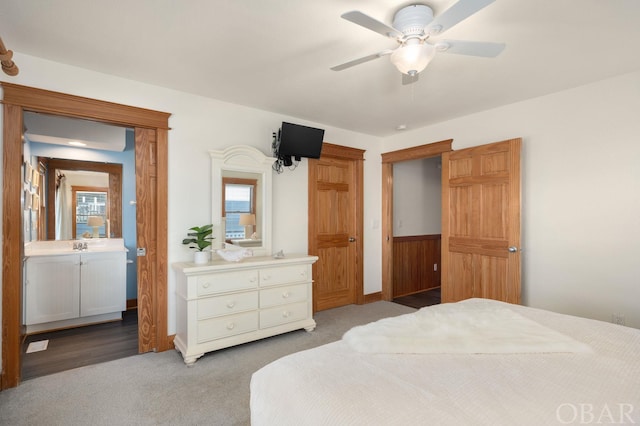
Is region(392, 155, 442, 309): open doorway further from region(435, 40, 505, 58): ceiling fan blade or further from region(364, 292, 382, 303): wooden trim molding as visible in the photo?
region(435, 40, 505, 58): ceiling fan blade

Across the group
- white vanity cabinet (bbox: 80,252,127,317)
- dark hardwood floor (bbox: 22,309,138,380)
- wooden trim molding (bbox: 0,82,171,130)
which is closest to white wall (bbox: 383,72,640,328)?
wooden trim molding (bbox: 0,82,171,130)

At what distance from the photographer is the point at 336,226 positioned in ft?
14.1

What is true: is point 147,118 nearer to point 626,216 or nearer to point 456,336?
point 456,336

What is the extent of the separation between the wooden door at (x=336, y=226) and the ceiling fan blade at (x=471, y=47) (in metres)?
2.38

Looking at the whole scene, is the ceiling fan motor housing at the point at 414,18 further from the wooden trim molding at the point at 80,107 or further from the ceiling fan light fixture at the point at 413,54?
the wooden trim molding at the point at 80,107

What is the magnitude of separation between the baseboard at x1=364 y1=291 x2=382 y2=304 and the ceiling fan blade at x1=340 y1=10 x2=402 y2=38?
143 inches

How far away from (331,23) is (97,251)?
359 centimetres

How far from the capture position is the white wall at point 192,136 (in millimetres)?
2547

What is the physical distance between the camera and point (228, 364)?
8.66ft

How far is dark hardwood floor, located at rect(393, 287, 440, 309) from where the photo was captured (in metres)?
4.58

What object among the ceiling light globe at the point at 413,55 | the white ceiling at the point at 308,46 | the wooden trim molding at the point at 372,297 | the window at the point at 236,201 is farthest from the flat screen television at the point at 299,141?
the wooden trim molding at the point at 372,297

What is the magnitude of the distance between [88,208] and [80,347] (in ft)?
6.29

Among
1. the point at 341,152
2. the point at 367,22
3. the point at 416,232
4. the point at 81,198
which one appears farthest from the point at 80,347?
the point at 416,232

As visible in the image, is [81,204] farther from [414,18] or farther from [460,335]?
[460,335]
